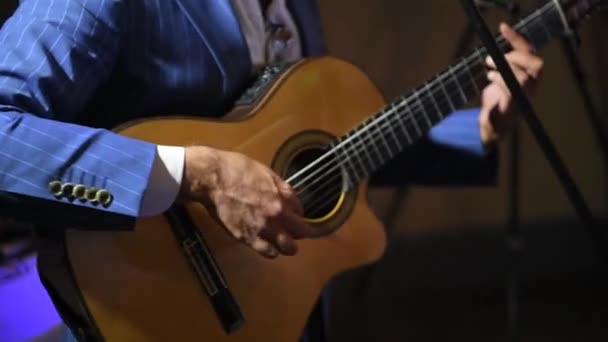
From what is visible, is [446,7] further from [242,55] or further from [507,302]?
[242,55]

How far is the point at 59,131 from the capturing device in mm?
874

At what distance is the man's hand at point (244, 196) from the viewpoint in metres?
0.95

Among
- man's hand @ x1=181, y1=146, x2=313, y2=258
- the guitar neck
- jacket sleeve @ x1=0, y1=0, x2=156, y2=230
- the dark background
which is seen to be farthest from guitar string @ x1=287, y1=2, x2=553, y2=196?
the dark background

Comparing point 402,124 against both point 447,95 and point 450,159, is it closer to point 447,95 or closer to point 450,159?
point 447,95

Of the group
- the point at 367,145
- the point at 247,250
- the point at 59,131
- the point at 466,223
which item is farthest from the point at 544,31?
the point at 466,223

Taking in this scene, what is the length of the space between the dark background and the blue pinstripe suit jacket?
105 centimetres

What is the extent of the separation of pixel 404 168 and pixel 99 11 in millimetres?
725

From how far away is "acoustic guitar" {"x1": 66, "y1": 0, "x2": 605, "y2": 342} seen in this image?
94 cm

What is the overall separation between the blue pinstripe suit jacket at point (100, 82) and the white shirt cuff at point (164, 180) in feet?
0.06

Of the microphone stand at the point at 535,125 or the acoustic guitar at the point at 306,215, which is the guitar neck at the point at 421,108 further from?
the microphone stand at the point at 535,125

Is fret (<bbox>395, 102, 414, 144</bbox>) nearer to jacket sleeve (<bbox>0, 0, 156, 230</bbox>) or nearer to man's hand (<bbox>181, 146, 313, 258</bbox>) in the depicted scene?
man's hand (<bbox>181, 146, 313, 258</bbox>)

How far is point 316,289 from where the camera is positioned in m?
1.12

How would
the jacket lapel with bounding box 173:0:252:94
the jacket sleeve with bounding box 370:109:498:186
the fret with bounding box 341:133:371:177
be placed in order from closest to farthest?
1. the jacket lapel with bounding box 173:0:252:94
2. the fret with bounding box 341:133:371:177
3. the jacket sleeve with bounding box 370:109:498:186

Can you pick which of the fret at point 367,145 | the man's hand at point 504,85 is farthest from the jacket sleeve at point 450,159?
the fret at point 367,145
